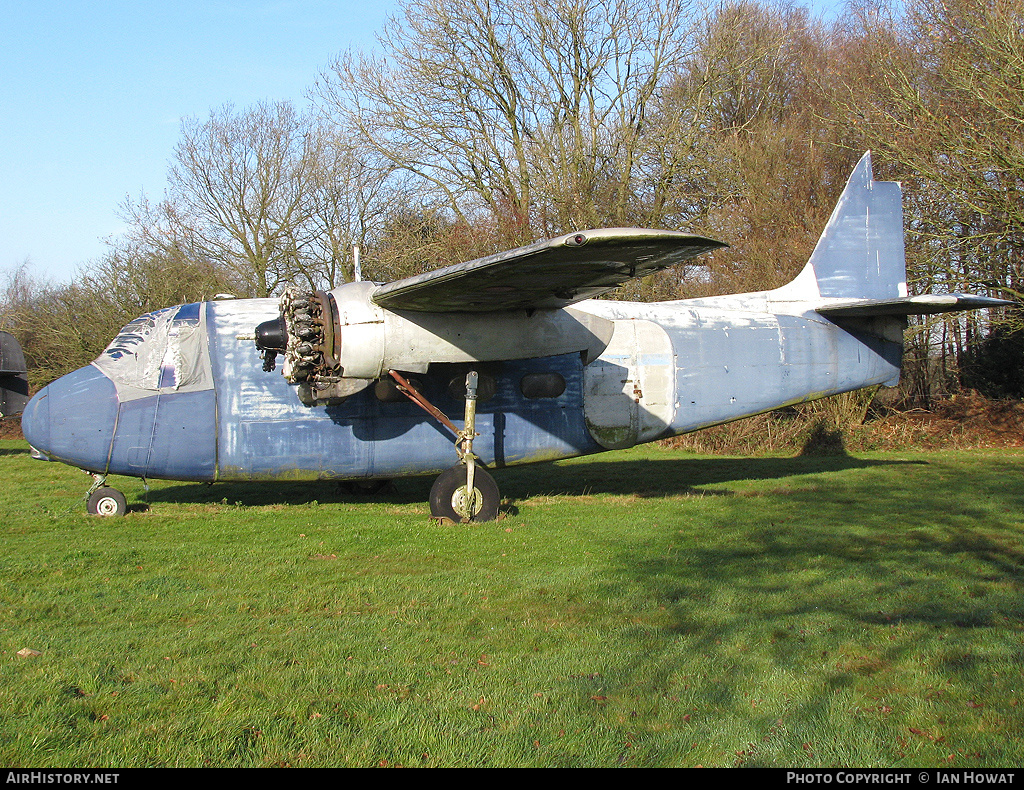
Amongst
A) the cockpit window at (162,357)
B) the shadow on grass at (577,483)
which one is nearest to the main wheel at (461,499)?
the shadow on grass at (577,483)

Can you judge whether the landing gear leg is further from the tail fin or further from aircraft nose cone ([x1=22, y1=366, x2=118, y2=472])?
the tail fin

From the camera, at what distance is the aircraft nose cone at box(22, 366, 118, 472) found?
974cm

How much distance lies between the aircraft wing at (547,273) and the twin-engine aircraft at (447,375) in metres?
0.04

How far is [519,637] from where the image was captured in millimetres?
5398

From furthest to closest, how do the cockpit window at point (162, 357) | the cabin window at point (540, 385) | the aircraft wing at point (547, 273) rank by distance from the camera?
the cabin window at point (540, 385) → the cockpit window at point (162, 357) → the aircraft wing at point (547, 273)

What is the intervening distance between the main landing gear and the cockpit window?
2673 mm

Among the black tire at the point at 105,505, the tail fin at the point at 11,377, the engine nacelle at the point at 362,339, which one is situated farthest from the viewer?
the tail fin at the point at 11,377

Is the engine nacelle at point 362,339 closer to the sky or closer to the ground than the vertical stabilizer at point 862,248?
closer to the ground

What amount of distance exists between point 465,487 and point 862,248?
7.67m

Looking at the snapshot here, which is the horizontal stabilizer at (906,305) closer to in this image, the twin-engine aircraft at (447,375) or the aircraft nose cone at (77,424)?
the twin-engine aircraft at (447,375)

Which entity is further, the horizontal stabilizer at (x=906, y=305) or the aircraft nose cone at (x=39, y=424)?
the horizontal stabilizer at (x=906, y=305)

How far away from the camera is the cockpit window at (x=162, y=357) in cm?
998

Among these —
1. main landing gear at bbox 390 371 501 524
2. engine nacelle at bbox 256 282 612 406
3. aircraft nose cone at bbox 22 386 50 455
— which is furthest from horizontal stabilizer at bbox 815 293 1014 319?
aircraft nose cone at bbox 22 386 50 455
